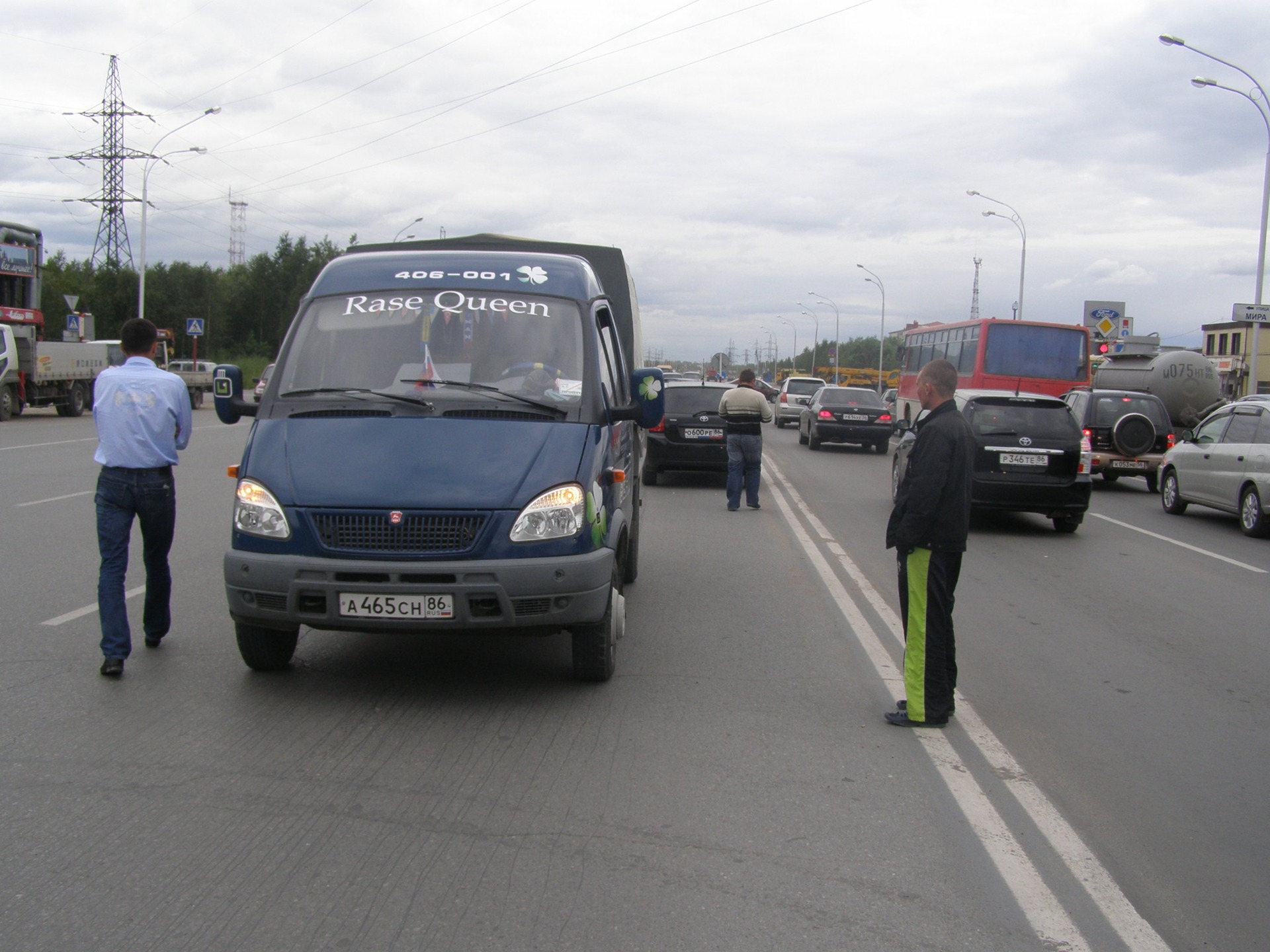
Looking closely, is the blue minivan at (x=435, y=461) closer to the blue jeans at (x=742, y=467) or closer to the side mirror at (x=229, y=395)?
the side mirror at (x=229, y=395)

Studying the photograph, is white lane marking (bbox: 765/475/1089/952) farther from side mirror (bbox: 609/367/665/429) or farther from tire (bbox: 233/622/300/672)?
tire (bbox: 233/622/300/672)

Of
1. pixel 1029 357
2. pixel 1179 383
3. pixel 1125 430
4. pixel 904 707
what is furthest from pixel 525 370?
pixel 1179 383

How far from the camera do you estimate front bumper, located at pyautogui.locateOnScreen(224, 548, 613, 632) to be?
5.16m

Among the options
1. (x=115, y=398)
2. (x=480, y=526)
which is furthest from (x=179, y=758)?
(x=115, y=398)

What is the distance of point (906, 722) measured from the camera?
18.0 feet

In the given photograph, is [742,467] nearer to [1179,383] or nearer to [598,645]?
[598,645]

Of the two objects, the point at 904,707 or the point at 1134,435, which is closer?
the point at 904,707

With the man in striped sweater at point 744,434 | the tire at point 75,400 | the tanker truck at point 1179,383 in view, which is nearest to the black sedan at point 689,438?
the man in striped sweater at point 744,434

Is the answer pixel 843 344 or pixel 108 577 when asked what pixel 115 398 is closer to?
pixel 108 577

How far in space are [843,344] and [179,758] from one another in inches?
7003

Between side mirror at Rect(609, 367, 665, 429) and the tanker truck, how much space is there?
2331 centimetres

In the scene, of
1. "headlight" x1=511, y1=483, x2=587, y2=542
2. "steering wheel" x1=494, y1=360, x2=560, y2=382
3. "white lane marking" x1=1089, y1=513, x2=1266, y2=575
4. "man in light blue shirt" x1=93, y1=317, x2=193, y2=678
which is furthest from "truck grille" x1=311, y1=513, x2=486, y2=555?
"white lane marking" x1=1089, y1=513, x2=1266, y2=575

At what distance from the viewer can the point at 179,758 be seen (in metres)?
4.64

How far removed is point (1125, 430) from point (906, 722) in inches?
631
